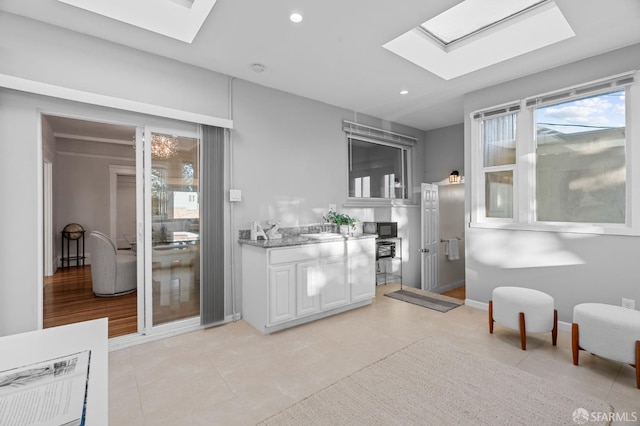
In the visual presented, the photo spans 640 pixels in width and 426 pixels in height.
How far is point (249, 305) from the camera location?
127 inches

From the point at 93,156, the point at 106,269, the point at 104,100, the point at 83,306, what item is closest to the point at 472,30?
the point at 104,100

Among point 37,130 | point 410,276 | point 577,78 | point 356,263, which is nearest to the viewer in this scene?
point 37,130

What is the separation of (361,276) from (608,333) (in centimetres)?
221

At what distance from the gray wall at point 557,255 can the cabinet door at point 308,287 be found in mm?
2024

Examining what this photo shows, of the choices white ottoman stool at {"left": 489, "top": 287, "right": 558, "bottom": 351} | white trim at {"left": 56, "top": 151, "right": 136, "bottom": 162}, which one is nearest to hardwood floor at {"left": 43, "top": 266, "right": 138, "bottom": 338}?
white trim at {"left": 56, "top": 151, "right": 136, "bottom": 162}

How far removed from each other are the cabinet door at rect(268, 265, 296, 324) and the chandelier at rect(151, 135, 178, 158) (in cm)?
155

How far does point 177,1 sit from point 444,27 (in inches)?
93.3

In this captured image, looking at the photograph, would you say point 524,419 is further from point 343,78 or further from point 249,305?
point 343,78

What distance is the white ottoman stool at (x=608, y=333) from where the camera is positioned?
2.07 meters

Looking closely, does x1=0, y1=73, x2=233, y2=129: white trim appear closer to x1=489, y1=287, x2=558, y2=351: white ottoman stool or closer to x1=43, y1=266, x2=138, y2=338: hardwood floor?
x1=43, y1=266, x2=138, y2=338: hardwood floor

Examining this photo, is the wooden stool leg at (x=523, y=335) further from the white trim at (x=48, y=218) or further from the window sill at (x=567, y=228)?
the white trim at (x=48, y=218)

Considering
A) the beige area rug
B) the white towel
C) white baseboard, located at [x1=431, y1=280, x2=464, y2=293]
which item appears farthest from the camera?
the white towel

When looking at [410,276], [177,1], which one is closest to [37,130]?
[177,1]

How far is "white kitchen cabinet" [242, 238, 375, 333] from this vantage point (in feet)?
9.69
